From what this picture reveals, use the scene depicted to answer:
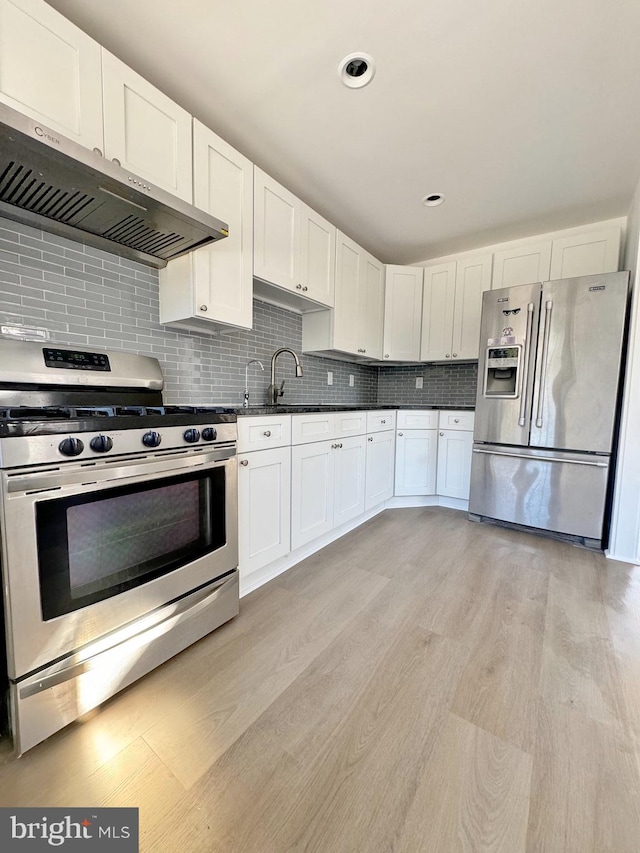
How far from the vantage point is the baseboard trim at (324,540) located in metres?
1.78

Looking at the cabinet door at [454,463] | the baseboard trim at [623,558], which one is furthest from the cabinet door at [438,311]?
the baseboard trim at [623,558]

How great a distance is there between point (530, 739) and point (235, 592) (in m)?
1.11

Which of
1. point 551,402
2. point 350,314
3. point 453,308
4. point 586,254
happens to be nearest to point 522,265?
point 586,254

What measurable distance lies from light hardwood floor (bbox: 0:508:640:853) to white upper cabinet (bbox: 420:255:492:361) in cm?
219

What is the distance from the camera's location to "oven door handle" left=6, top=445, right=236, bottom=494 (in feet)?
2.91

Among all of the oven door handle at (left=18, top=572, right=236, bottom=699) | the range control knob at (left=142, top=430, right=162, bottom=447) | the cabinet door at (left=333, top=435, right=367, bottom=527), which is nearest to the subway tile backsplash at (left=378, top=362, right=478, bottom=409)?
the cabinet door at (left=333, top=435, right=367, bottom=527)

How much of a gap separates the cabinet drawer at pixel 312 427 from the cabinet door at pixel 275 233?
0.82 metres

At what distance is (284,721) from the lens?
1.04 meters

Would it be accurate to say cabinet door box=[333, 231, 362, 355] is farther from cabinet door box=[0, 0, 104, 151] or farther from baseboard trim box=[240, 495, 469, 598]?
cabinet door box=[0, 0, 104, 151]

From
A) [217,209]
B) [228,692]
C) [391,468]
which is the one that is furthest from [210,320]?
[391,468]

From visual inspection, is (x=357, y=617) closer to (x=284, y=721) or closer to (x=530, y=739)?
(x=284, y=721)

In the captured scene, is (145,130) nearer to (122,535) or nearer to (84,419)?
(84,419)

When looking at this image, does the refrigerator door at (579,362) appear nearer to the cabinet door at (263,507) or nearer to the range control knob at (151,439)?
the cabinet door at (263,507)

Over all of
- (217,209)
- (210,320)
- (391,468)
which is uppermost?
(217,209)
